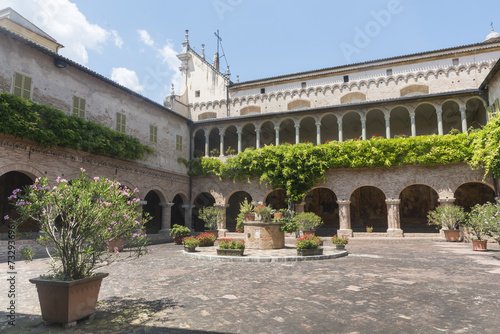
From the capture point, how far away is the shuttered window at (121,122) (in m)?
19.1

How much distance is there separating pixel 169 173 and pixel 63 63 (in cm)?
927

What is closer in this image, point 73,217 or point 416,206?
point 73,217

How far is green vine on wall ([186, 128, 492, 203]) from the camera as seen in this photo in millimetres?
18859

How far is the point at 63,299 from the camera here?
4836mm

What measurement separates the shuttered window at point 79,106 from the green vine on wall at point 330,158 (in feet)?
30.3

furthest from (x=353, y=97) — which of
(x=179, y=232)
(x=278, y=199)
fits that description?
(x=179, y=232)

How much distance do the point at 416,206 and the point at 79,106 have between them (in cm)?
2249

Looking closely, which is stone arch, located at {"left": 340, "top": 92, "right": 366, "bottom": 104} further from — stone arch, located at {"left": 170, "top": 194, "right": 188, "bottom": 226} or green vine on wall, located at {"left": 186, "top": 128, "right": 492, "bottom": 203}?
stone arch, located at {"left": 170, "top": 194, "right": 188, "bottom": 226}

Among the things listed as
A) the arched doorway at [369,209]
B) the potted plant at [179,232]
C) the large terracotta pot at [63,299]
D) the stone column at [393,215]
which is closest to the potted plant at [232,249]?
the potted plant at [179,232]

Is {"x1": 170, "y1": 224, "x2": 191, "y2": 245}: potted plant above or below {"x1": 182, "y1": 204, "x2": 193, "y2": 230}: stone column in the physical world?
below

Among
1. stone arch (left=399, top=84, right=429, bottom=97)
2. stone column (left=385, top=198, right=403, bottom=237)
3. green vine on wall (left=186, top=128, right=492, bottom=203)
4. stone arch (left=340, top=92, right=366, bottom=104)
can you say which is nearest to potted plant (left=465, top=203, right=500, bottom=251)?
green vine on wall (left=186, top=128, right=492, bottom=203)

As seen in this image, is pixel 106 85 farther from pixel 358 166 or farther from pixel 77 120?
pixel 358 166

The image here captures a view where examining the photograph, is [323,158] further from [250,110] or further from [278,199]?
[250,110]

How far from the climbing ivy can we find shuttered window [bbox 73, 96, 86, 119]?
926 cm
